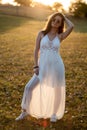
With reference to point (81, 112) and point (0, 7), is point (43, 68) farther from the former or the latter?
point (0, 7)

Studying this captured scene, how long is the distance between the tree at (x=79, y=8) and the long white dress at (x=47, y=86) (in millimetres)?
62652

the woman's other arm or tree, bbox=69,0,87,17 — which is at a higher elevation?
the woman's other arm

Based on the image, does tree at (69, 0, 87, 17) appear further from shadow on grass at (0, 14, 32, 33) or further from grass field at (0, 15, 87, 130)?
grass field at (0, 15, 87, 130)

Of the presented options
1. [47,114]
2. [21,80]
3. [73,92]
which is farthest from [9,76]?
[47,114]

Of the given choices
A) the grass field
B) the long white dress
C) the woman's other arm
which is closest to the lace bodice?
the long white dress

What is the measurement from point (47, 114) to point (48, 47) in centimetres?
146

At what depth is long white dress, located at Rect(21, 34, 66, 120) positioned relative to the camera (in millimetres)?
7789

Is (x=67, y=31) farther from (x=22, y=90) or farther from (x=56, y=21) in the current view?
(x=22, y=90)

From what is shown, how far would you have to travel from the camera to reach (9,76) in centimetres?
1336

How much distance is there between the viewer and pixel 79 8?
72188 millimetres

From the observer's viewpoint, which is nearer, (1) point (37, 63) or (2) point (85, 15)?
(1) point (37, 63)

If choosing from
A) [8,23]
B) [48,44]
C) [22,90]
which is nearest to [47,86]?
[48,44]

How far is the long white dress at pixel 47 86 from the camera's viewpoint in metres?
7.79

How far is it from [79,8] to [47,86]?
2576 inches
